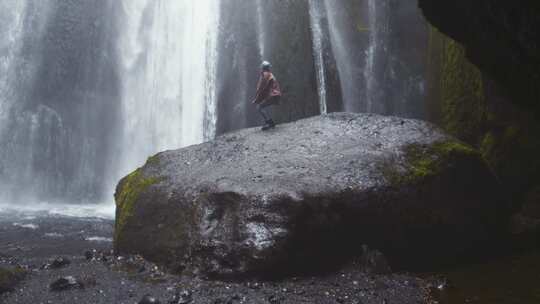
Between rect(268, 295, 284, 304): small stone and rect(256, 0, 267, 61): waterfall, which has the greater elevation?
rect(256, 0, 267, 61): waterfall

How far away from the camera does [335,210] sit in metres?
5.94

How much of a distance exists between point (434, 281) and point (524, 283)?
41.5 inches

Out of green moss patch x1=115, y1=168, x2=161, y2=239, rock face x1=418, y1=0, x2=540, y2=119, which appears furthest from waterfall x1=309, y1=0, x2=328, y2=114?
rock face x1=418, y1=0, x2=540, y2=119

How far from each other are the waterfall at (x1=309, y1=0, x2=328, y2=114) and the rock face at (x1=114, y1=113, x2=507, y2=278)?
8.22 m

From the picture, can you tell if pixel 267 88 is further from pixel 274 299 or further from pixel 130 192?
pixel 274 299

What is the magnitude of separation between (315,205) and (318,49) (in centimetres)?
1226

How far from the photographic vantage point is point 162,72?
27250mm

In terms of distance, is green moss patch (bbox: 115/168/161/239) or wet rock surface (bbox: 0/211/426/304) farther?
green moss patch (bbox: 115/168/161/239)

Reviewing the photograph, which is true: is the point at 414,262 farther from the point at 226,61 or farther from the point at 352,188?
the point at 226,61

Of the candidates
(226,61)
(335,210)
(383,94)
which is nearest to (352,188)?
(335,210)

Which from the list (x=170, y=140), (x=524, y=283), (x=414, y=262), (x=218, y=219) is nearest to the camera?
(x=524, y=283)

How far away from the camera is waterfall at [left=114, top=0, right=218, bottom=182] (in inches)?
937

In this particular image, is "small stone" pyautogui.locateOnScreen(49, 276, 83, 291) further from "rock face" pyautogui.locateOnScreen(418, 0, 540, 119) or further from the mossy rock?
"rock face" pyautogui.locateOnScreen(418, 0, 540, 119)

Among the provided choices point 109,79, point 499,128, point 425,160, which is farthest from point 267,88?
point 109,79
